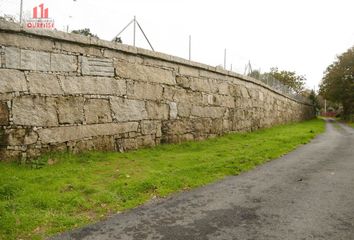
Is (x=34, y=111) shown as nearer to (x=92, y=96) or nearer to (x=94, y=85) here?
(x=92, y=96)

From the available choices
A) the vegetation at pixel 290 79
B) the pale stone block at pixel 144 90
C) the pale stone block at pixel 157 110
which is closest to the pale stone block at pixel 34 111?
the pale stone block at pixel 144 90

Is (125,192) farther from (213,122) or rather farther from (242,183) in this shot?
(213,122)

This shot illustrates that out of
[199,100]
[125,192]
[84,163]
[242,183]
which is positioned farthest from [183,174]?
[199,100]

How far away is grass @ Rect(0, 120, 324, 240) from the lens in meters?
4.58

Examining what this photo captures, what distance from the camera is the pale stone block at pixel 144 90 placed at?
927 cm

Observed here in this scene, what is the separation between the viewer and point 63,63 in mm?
7633

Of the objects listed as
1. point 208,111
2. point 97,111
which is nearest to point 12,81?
point 97,111

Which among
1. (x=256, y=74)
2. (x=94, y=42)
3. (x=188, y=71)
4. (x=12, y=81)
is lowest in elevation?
(x=12, y=81)

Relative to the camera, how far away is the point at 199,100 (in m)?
12.0

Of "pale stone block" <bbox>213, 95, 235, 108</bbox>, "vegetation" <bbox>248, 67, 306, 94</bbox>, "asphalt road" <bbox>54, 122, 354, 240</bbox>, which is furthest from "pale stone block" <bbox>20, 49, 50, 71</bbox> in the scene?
"vegetation" <bbox>248, 67, 306, 94</bbox>

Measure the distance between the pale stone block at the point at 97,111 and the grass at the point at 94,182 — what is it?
857 millimetres

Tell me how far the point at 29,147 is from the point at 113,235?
3.72m

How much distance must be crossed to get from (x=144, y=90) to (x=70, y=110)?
8.29 ft

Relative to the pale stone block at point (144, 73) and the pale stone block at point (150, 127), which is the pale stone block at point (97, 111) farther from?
the pale stone block at point (150, 127)
